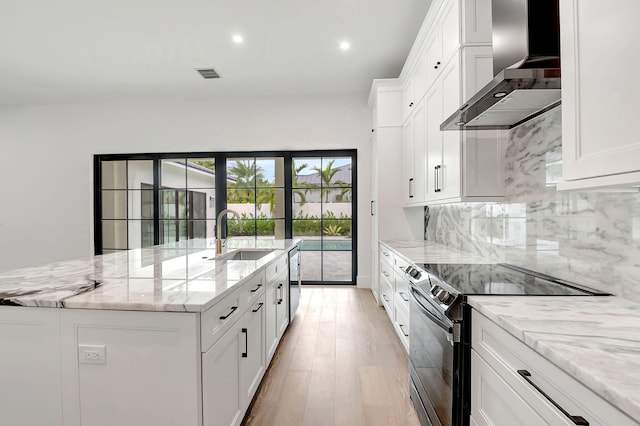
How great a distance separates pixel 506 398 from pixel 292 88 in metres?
4.50

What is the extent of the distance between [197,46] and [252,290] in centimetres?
294

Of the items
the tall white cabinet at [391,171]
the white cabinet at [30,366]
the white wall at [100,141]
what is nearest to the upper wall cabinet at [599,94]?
the white cabinet at [30,366]

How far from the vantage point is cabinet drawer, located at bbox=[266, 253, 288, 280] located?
2342 mm

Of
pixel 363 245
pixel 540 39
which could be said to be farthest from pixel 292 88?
pixel 540 39

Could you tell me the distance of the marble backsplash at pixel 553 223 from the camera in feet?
4.30

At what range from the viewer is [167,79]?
4391 mm

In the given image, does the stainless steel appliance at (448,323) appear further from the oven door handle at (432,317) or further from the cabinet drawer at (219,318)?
the cabinet drawer at (219,318)

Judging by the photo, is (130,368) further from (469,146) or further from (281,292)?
(469,146)

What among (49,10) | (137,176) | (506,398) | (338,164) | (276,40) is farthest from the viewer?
(137,176)

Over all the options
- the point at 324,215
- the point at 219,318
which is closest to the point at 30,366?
the point at 219,318

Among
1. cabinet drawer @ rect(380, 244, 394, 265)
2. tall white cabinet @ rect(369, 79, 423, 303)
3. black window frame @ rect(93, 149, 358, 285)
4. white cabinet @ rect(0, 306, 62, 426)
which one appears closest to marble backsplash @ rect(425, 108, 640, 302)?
cabinet drawer @ rect(380, 244, 394, 265)

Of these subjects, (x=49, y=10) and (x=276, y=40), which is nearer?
(x=49, y=10)

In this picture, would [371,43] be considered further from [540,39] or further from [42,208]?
[42,208]

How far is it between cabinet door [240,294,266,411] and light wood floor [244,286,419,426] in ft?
0.57
